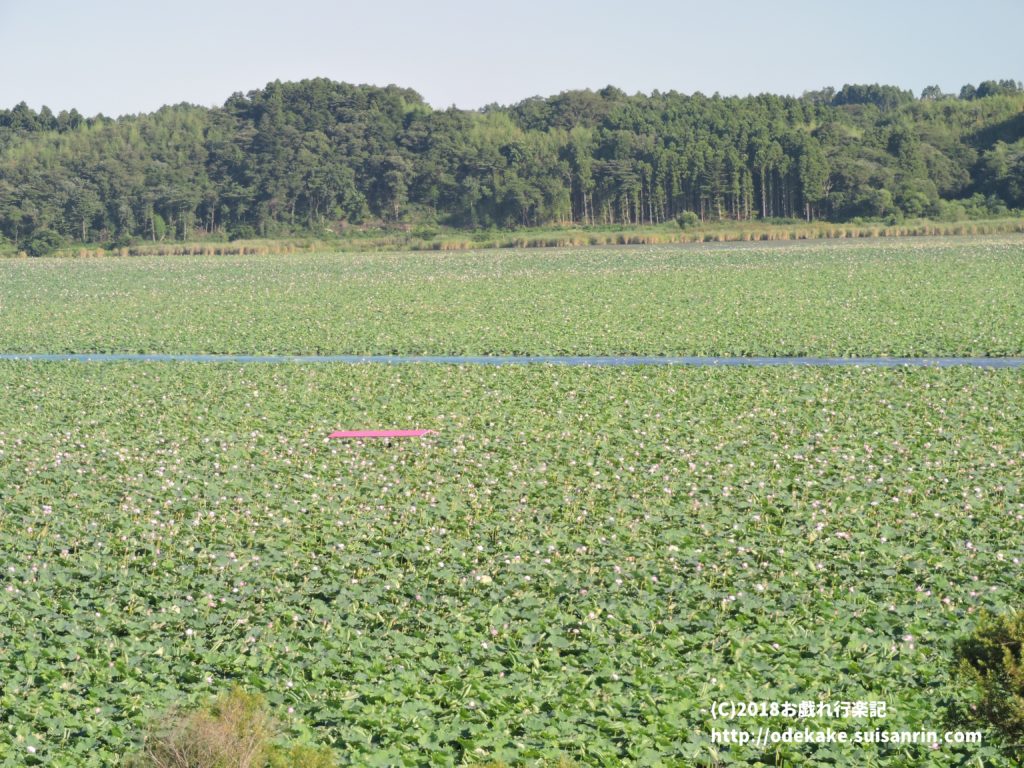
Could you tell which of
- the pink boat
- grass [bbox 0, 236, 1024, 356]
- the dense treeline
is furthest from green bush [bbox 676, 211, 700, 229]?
the pink boat

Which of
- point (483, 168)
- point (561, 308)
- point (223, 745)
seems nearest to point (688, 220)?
point (483, 168)

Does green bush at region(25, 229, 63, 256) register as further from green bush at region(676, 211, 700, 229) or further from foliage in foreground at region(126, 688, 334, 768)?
foliage in foreground at region(126, 688, 334, 768)

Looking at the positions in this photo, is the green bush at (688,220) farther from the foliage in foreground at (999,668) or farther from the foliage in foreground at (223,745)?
the foliage in foreground at (223,745)

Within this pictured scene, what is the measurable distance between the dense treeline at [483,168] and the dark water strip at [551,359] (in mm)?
75367

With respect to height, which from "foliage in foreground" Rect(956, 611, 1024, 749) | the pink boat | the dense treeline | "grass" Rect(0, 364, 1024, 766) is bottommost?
"grass" Rect(0, 364, 1024, 766)

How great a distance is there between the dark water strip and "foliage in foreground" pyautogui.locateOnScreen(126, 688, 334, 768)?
585 inches

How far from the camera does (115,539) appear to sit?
1060cm

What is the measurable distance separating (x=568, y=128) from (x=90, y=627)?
124714 millimetres

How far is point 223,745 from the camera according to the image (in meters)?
5.46

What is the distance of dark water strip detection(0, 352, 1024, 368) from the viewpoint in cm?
2008

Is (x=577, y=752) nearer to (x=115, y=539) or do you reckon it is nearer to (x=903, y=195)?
(x=115, y=539)

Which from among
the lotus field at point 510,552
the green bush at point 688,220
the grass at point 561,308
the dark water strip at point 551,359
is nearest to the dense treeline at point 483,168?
the green bush at point 688,220

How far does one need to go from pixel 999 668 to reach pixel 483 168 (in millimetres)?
103963

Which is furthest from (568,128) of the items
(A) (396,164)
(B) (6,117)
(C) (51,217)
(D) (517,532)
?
(D) (517,532)
